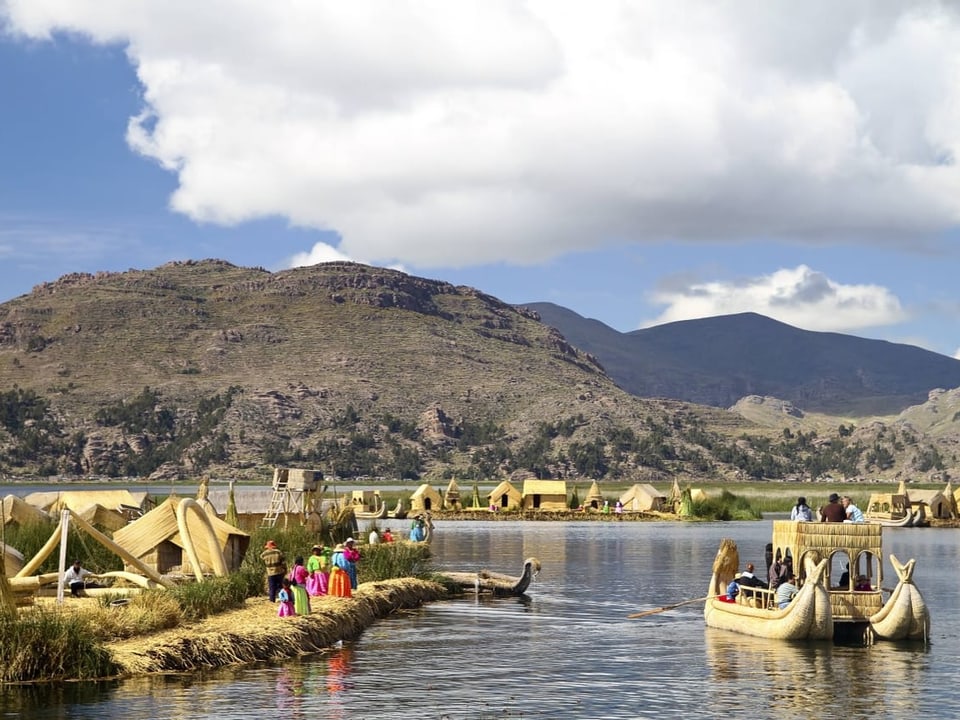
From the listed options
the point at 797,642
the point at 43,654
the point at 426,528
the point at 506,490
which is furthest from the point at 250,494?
the point at 506,490

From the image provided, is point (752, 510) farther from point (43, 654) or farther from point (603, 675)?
point (43, 654)

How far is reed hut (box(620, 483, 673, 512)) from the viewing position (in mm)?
123188

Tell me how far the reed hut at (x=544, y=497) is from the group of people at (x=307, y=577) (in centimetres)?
8019

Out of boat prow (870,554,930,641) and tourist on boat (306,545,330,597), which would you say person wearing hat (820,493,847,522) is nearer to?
boat prow (870,554,930,641)

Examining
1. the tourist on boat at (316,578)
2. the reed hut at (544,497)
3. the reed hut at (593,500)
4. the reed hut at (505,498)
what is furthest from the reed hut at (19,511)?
the reed hut at (593,500)

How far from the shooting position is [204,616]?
33.9 m

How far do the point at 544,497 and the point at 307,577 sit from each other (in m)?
87.5

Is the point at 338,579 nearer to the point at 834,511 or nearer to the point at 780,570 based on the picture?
the point at 780,570

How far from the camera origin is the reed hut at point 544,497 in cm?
12481

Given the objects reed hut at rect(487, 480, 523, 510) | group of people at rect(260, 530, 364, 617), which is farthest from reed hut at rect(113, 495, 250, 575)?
reed hut at rect(487, 480, 523, 510)

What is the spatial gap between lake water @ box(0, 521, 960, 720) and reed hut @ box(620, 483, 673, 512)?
70.2 m

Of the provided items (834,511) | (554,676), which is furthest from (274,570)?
(834,511)

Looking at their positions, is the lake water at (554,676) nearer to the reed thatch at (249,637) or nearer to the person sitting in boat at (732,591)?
the reed thatch at (249,637)

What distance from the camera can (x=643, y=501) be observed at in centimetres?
12344
